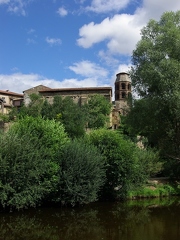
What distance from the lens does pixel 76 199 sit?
22094 mm

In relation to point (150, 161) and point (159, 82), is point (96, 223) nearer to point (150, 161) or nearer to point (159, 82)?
point (159, 82)

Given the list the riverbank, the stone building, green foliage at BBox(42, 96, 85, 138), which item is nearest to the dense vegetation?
the riverbank

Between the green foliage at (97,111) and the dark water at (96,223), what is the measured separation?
33030mm

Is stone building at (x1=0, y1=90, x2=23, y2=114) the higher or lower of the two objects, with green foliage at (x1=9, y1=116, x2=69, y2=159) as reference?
higher

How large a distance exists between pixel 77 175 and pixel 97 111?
37283 mm

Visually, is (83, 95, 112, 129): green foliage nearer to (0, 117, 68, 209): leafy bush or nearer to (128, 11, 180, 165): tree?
(128, 11, 180, 165): tree

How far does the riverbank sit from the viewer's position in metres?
28.2

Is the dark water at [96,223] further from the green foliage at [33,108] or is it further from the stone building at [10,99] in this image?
the stone building at [10,99]

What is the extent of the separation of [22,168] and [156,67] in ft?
40.4

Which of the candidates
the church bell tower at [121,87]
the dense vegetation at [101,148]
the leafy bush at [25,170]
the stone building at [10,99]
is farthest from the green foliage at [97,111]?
the leafy bush at [25,170]

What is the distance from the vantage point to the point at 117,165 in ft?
81.0

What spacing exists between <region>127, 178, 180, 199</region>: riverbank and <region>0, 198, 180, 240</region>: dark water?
4134 millimetres

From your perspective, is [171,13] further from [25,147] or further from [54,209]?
[54,209]

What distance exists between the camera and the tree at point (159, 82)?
71.9 ft
